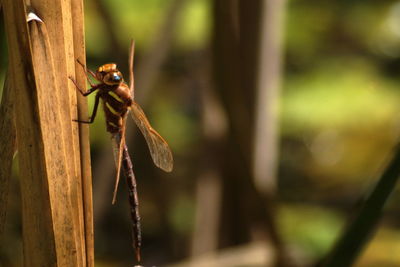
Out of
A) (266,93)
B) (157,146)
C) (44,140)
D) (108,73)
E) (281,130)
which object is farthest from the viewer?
(281,130)

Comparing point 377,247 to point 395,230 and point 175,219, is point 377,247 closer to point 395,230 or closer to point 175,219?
point 395,230

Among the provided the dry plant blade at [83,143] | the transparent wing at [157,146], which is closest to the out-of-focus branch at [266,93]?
the transparent wing at [157,146]

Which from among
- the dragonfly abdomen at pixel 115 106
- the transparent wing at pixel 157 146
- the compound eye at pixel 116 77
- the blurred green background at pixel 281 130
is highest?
the compound eye at pixel 116 77

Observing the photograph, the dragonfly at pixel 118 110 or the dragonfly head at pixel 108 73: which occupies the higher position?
the dragonfly head at pixel 108 73

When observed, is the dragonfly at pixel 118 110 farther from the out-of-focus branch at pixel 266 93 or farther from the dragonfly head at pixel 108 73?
the out-of-focus branch at pixel 266 93

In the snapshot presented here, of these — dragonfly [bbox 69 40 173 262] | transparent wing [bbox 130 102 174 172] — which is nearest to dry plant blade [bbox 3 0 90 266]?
dragonfly [bbox 69 40 173 262]

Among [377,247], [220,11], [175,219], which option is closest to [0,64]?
[220,11]

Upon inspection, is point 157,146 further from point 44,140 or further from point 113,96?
point 44,140

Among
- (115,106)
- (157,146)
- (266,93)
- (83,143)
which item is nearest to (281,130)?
(266,93)

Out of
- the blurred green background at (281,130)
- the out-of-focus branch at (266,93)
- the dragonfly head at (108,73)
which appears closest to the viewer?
the dragonfly head at (108,73)
